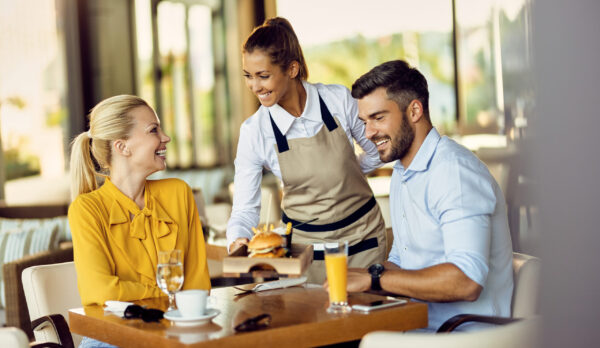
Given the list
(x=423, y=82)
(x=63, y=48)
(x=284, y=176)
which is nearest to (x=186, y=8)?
(x=63, y=48)

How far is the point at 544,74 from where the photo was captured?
73 centimetres

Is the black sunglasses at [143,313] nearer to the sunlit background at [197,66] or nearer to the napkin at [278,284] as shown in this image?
the napkin at [278,284]

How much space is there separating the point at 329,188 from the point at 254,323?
1166 millimetres

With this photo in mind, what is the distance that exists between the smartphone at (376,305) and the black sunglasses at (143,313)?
0.49m

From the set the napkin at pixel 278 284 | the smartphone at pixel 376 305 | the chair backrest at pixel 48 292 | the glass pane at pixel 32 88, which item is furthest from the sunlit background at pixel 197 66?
the smartphone at pixel 376 305

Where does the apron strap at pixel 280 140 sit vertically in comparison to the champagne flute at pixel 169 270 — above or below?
above

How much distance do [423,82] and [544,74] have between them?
1506 millimetres

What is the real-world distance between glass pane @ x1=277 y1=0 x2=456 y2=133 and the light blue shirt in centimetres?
696

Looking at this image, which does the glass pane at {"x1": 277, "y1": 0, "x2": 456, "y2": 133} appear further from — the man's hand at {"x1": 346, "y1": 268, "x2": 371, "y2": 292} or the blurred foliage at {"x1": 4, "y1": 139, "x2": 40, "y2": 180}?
the man's hand at {"x1": 346, "y1": 268, "x2": 371, "y2": 292}

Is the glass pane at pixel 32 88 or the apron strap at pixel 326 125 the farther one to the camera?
the glass pane at pixel 32 88

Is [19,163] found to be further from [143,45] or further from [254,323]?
[254,323]

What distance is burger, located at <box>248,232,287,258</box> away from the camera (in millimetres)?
1898

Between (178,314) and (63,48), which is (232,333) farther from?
(63,48)

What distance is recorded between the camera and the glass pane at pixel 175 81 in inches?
336
